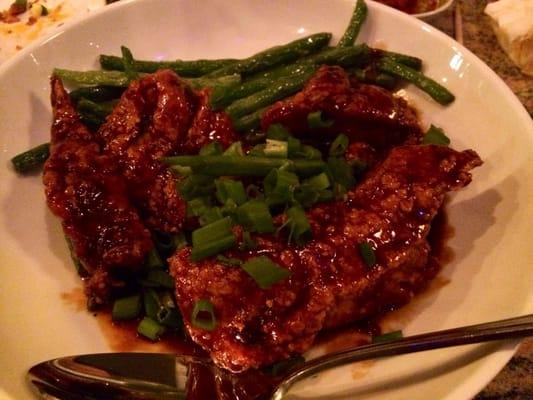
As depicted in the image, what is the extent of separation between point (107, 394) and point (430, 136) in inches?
67.4

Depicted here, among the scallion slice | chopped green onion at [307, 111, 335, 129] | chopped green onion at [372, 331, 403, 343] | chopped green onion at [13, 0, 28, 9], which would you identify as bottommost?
chopped green onion at [372, 331, 403, 343]

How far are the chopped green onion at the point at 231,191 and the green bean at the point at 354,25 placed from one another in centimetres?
122

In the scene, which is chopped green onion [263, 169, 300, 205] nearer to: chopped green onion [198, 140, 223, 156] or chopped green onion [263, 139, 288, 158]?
chopped green onion [263, 139, 288, 158]

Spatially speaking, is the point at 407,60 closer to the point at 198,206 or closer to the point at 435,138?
the point at 435,138

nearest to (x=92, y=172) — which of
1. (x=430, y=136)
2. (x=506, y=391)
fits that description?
(x=430, y=136)

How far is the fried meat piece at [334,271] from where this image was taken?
1.93m

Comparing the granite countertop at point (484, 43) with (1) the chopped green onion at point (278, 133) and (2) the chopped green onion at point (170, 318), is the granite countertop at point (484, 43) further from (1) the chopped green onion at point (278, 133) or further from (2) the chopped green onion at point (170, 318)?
(2) the chopped green onion at point (170, 318)

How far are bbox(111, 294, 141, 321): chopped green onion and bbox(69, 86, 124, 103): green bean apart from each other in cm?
114

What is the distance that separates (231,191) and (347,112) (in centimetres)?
70

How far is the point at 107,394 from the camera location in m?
1.80

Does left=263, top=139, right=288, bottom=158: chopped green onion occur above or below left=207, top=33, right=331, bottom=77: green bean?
below

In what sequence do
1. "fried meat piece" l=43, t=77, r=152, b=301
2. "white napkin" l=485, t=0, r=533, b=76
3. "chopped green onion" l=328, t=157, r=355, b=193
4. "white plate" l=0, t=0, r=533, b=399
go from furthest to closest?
"white napkin" l=485, t=0, r=533, b=76
"chopped green onion" l=328, t=157, r=355, b=193
"fried meat piece" l=43, t=77, r=152, b=301
"white plate" l=0, t=0, r=533, b=399

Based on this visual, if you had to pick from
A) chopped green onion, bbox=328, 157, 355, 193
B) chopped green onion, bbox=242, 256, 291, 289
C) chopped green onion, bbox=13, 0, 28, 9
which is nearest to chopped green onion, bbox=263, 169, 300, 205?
chopped green onion, bbox=328, 157, 355, 193

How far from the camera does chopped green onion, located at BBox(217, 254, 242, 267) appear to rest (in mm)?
1992
